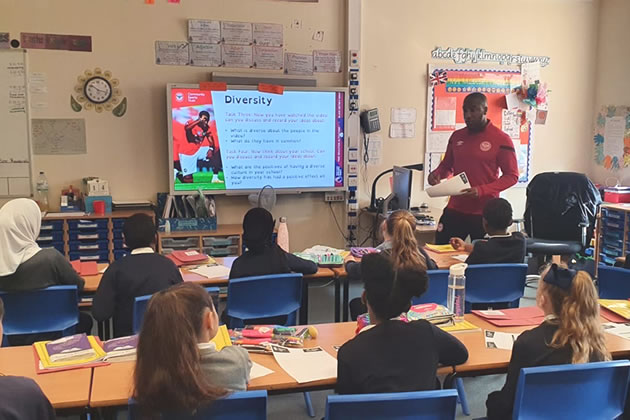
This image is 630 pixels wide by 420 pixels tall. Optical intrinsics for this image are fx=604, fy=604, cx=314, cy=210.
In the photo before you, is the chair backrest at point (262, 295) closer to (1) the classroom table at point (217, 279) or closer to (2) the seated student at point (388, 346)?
(1) the classroom table at point (217, 279)

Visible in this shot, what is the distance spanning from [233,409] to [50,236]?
394 centimetres

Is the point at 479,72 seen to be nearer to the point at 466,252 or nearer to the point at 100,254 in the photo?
the point at 466,252

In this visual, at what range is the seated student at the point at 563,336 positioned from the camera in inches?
77.4

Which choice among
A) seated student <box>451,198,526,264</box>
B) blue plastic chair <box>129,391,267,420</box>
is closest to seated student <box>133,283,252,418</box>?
blue plastic chair <box>129,391,267,420</box>

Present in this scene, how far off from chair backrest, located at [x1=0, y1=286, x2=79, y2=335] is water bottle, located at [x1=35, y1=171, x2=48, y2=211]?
8.41ft

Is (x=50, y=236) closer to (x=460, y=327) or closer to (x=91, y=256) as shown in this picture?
(x=91, y=256)

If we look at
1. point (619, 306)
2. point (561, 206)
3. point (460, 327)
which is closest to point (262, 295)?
point (460, 327)

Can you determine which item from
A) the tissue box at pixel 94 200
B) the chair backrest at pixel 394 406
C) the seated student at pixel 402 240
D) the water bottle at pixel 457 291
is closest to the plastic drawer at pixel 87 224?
the tissue box at pixel 94 200

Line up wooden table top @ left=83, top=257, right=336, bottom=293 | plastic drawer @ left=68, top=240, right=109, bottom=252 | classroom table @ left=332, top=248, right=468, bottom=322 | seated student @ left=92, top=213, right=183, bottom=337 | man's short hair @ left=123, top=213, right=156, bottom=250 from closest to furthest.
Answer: seated student @ left=92, top=213, right=183, bottom=337 < man's short hair @ left=123, top=213, right=156, bottom=250 < wooden table top @ left=83, top=257, right=336, bottom=293 < classroom table @ left=332, top=248, right=468, bottom=322 < plastic drawer @ left=68, top=240, right=109, bottom=252

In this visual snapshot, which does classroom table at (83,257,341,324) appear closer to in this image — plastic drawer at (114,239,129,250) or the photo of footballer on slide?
plastic drawer at (114,239,129,250)

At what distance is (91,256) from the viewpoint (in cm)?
514

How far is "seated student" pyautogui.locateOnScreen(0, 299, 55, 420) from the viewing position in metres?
1.49

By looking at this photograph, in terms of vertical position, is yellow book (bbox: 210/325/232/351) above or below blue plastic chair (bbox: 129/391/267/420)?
below

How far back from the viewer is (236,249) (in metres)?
5.42
